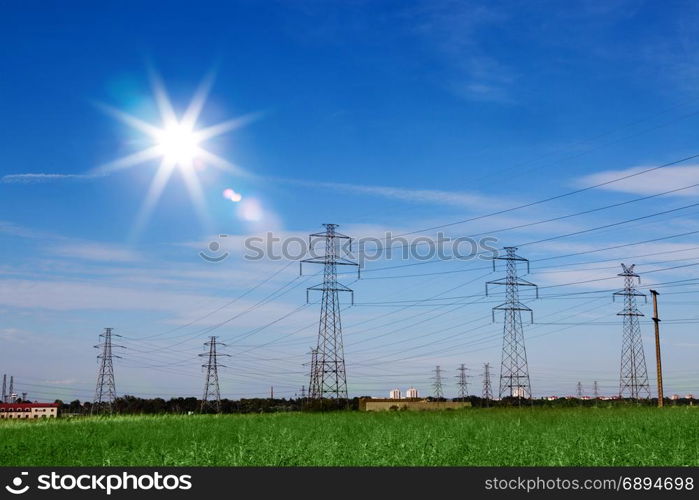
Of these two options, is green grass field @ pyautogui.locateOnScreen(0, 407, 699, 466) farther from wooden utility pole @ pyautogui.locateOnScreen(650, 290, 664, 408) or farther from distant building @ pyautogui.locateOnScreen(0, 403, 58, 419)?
distant building @ pyautogui.locateOnScreen(0, 403, 58, 419)

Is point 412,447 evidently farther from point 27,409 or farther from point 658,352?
point 27,409

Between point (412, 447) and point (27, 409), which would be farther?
point (27, 409)

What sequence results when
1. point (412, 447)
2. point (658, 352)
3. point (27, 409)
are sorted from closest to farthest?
Answer: point (412, 447) → point (658, 352) → point (27, 409)

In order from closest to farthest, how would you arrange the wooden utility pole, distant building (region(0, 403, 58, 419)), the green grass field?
the green grass field → the wooden utility pole → distant building (region(0, 403, 58, 419))

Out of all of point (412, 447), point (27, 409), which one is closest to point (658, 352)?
point (412, 447)

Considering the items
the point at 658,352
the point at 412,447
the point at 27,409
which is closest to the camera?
the point at 412,447

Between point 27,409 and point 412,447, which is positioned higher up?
point 412,447

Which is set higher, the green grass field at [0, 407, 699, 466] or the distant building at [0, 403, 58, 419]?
the green grass field at [0, 407, 699, 466]

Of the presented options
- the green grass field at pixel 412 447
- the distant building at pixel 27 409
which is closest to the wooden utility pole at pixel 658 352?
the green grass field at pixel 412 447

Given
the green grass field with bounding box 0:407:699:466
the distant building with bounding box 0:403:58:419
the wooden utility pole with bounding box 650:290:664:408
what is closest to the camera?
the green grass field with bounding box 0:407:699:466

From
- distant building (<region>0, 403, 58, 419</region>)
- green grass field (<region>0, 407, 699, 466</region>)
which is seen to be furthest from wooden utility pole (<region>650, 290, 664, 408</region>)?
distant building (<region>0, 403, 58, 419</region>)
